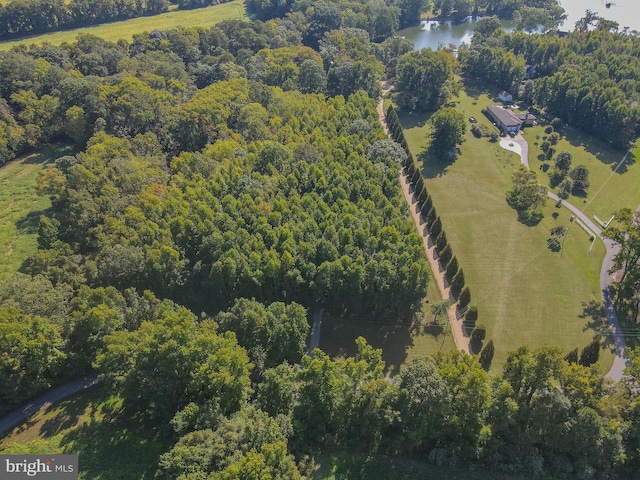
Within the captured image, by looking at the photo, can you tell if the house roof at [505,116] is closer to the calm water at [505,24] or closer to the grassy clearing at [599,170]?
the grassy clearing at [599,170]

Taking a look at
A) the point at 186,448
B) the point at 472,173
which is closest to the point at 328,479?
the point at 186,448

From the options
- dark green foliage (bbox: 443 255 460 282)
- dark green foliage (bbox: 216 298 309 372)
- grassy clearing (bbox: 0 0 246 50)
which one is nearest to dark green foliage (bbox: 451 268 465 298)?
dark green foliage (bbox: 443 255 460 282)

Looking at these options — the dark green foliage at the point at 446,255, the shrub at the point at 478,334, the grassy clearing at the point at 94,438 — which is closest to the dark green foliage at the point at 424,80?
the dark green foliage at the point at 446,255

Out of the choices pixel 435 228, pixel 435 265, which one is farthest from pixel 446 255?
pixel 435 228

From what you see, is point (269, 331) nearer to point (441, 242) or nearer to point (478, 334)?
point (478, 334)

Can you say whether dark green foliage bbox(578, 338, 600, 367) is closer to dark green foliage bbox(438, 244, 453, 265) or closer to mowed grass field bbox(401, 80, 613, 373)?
mowed grass field bbox(401, 80, 613, 373)
